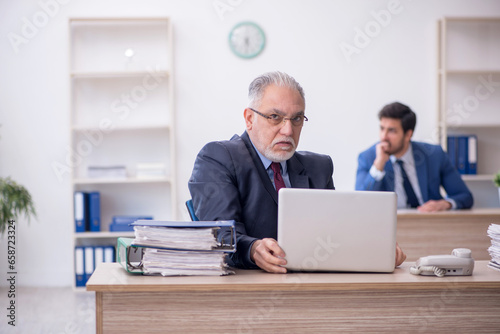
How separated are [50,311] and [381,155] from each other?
2.54 meters

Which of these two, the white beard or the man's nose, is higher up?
the man's nose

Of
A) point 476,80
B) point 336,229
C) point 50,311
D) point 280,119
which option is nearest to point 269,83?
point 280,119

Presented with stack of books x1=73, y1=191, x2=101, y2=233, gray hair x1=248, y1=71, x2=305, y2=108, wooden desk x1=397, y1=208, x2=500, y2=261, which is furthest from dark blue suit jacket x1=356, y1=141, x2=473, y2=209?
stack of books x1=73, y1=191, x2=101, y2=233

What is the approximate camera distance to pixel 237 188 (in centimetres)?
223

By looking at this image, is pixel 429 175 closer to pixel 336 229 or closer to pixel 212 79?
pixel 212 79

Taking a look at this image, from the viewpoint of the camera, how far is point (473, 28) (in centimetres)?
536

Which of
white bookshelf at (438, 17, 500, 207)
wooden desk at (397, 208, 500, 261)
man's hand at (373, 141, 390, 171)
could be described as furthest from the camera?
white bookshelf at (438, 17, 500, 207)

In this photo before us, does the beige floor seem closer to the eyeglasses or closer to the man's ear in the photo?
the man's ear

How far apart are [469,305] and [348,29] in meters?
3.84

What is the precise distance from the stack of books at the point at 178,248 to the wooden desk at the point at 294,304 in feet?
0.14

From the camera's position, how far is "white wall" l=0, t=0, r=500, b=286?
205 inches

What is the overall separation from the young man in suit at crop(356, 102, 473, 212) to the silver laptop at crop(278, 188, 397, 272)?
229 cm

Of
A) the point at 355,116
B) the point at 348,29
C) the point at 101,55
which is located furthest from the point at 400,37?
the point at 101,55

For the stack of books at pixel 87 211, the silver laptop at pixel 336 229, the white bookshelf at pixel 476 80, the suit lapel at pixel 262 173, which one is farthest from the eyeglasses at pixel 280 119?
the white bookshelf at pixel 476 80
